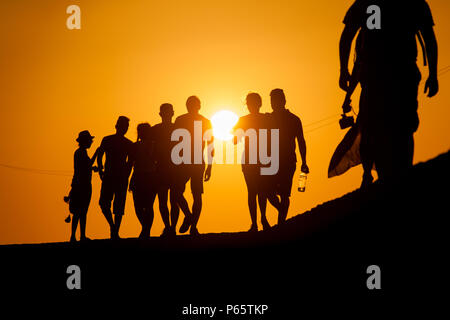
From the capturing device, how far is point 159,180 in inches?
412

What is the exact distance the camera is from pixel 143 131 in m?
11.0

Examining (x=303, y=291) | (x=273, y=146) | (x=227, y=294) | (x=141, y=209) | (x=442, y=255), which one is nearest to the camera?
(x=442, y=255)

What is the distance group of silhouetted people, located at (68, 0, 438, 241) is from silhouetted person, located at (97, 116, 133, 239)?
2 centimetres

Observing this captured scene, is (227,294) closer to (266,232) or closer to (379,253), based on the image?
(266,232)

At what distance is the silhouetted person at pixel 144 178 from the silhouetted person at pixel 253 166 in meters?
1.76

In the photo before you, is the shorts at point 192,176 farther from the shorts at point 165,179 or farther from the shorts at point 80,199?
the shorts at point 80,199

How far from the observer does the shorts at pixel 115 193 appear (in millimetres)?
11742

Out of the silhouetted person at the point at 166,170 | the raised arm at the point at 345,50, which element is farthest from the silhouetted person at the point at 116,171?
the raised arm at the point at 345,50

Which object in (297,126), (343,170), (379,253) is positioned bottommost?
(379,253)

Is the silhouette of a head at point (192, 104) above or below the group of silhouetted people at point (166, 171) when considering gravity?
above

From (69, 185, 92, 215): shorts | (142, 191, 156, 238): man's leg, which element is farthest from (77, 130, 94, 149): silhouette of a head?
(142, 191, 156, 238): man's leg

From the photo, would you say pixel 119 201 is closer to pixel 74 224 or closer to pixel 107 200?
pixel 107 200
